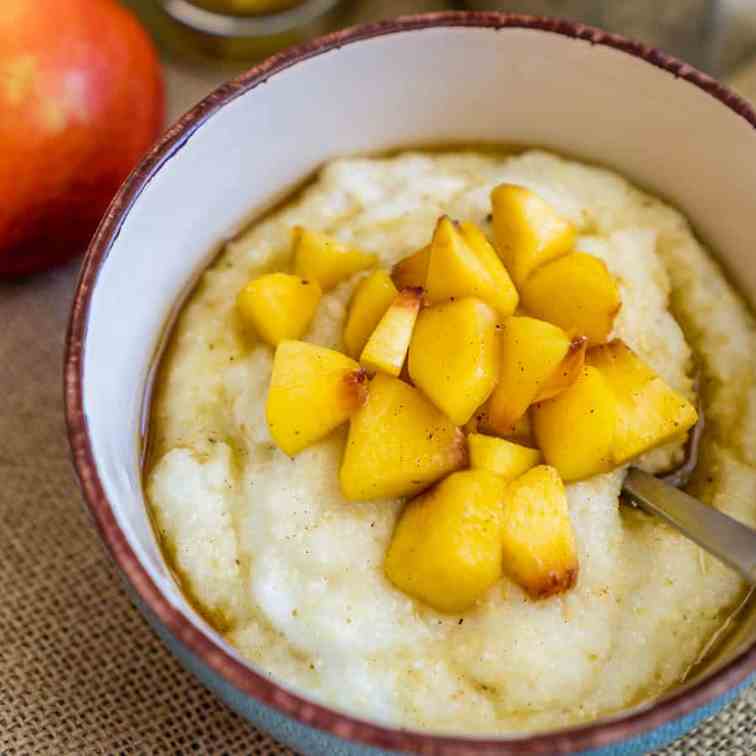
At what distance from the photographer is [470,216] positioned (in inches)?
75.2

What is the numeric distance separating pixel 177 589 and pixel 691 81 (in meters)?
1.10

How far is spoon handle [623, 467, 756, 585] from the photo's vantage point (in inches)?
61.6

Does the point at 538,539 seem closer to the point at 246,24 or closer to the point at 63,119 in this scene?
the point at 63,119

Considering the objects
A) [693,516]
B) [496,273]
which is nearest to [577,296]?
[496,273]

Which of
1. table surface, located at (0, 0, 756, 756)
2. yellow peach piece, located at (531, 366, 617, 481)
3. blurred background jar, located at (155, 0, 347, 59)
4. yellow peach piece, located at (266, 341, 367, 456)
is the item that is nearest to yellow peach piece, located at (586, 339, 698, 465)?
yellow peach piece, located at (531, 366, 617, 481)

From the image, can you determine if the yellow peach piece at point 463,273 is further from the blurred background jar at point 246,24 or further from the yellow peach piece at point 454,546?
the blurred background jar at point 246,24

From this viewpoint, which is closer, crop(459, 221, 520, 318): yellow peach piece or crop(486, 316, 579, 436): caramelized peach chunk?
crop(486, 316, 579, 436): caramelized peach chunk

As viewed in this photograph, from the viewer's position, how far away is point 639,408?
166cm

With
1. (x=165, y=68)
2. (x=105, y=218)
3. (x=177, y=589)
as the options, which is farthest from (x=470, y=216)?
(x=165, y=68)

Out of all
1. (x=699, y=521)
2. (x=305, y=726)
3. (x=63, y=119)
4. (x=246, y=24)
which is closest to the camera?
(x=305, y=726)

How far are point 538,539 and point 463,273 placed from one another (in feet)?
1.29

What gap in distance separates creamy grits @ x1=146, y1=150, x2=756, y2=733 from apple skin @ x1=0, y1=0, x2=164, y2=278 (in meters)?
0.41

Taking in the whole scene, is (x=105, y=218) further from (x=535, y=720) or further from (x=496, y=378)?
(x=535, y=720)

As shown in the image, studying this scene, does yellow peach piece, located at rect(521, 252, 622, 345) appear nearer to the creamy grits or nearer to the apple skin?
the creamy grits
